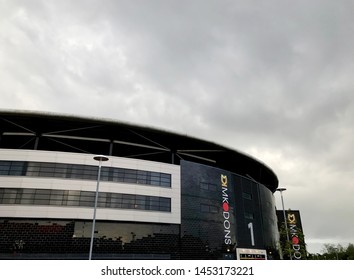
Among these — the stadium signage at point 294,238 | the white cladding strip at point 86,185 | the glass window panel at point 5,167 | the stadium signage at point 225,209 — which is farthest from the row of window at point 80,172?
the stadium signage at point 294,238

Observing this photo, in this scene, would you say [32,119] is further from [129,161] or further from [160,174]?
[160,174]

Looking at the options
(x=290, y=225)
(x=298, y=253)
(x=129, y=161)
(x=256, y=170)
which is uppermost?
(x=256, y=170)

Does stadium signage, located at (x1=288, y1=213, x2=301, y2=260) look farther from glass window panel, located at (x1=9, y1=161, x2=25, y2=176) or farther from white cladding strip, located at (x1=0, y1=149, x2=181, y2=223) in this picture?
glass window panel, located at (x1=9, y1=161, x2=25, y2=176)

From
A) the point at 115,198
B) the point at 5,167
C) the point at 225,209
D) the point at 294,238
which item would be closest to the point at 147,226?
the point at 115,198

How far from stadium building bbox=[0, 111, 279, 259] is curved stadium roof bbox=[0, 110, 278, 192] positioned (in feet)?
0.49

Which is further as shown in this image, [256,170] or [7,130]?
[256,170]

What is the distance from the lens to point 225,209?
1613 inches

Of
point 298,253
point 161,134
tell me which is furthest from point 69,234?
point 298,253

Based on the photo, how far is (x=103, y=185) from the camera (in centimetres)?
3472

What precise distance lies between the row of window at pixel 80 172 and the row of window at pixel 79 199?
185cm

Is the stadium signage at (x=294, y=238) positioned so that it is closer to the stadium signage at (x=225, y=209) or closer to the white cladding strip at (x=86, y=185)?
the stadium signage at (x=225, y=209)

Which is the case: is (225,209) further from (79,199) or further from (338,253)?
(338,253)

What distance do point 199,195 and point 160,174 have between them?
617 centimetres

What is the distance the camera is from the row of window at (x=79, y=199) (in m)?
32.0
